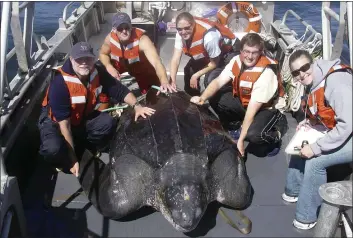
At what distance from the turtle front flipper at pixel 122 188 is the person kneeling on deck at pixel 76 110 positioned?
0.41 meters

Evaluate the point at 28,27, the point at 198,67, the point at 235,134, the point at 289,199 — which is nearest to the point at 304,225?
the point at 289,199

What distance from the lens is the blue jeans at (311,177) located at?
2.94 meters

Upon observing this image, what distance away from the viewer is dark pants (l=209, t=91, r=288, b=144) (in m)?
4.23

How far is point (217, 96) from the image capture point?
4.80 metres

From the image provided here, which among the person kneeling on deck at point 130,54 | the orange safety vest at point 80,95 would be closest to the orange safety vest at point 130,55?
the person kneeling on deck at point 130,54

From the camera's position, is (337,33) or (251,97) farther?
(251,97)

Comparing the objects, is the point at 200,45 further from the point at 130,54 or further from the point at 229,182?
the point at 229,182

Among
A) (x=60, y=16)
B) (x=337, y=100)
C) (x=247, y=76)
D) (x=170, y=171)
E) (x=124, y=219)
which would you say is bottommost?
(x=60, y=16)

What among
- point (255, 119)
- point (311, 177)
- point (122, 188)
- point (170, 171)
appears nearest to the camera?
point (311, 177)

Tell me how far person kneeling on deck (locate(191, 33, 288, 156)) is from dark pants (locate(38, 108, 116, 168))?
1010 mm

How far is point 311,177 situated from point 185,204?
104 cm

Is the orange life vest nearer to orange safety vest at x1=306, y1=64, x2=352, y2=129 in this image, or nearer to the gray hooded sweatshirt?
orange safety vest at x1=306, y1=64, x2=352, y2=129

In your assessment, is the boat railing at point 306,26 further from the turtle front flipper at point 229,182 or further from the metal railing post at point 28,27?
the metal railing post at point 28,27

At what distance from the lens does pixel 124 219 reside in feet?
11.7
